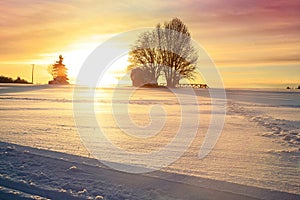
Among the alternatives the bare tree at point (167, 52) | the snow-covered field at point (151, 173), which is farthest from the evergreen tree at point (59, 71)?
the snow-covered field at point (151, 173)

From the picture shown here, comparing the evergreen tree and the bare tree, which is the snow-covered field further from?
the evergreen tree

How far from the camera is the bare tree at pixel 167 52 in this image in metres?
A: 45.5

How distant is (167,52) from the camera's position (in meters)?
46.2

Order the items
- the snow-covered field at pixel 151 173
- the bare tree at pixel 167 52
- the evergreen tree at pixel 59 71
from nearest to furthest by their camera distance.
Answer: the snow-covered field at pixel 151 173
the bare tree at pixel 167 52
the evergreen tree at pixel 59 71

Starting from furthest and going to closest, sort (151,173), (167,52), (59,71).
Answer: (59,71)
(167,52)
(151,173)

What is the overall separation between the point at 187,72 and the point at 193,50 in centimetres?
301

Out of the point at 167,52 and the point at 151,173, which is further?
the point at 167,52

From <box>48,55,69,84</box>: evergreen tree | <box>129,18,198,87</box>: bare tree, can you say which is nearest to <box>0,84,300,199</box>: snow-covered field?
<box>129,18,198,87</box>: bare tree

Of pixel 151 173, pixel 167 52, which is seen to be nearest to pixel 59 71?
pixel 167 52

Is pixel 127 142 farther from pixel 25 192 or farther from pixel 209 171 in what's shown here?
pixel 25 192

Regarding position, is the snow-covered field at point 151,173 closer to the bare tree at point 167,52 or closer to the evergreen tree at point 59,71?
the bare tree at point 167,52

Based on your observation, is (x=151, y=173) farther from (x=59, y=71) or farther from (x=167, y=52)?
(x=59, y=71)

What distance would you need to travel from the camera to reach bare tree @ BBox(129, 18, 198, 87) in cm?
4547

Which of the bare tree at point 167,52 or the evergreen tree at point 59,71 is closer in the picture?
the bare tree at point 167,52
